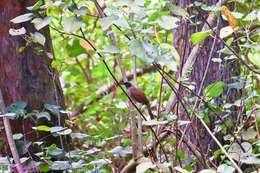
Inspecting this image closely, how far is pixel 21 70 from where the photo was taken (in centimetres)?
176

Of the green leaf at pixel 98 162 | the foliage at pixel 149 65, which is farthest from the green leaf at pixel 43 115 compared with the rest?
the green leaf at pixel 98 162

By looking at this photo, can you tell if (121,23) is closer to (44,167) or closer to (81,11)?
(81,11)

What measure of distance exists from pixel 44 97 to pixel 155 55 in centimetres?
84

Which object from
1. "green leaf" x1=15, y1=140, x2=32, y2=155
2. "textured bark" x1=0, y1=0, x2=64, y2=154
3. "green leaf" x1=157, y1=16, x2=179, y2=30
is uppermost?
"green leaf" x1=157, y1=16, x2=179, y2=30

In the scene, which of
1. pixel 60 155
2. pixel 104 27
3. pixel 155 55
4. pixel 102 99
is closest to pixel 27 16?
pixel 104 27

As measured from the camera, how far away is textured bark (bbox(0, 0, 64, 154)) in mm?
1726

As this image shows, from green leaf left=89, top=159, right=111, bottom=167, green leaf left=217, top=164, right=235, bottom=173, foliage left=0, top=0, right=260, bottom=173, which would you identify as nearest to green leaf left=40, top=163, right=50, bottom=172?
foliage left=0, top=0, right=260, bottom=173

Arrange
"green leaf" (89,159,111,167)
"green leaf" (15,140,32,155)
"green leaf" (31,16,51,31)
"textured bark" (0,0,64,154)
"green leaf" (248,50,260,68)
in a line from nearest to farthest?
"green leaf" (248,50,260,68), "green leaf" (31,16,51,31), "green leaf" (89,159,111,167), "green leaf" (15,140,32,155), "textured bark" (0,0,64,154)

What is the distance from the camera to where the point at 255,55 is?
3.81ft

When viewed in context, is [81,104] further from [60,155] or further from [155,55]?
[155,55]

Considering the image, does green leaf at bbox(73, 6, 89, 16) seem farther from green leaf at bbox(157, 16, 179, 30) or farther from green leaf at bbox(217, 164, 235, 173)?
green leaf at bbox(217, 164, 235, 173)

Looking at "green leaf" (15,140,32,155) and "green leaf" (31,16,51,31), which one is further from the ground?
"green leaf" (31,16,51,31)

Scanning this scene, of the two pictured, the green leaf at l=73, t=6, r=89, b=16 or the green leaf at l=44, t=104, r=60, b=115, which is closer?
the green leaf at l=73, t=6, r=89, b=16

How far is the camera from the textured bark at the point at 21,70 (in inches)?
67.9
